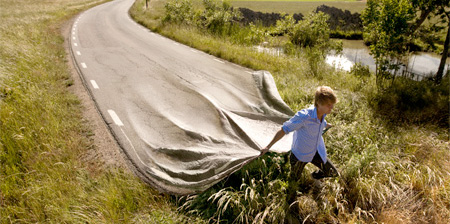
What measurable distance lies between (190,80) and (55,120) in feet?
12.0

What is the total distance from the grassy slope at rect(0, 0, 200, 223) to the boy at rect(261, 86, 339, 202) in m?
1.79

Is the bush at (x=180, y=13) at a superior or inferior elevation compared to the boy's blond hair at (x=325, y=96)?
superior

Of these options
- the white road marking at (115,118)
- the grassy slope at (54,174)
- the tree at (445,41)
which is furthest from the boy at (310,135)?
the tree at (445,41)

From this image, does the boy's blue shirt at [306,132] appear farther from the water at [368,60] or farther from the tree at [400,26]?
the water at [368,60]

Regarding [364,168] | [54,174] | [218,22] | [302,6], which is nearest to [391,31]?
[364,168]

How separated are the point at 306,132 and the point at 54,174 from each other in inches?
154

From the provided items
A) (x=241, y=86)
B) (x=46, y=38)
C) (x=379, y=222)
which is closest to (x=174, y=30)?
(x=46, y=38)

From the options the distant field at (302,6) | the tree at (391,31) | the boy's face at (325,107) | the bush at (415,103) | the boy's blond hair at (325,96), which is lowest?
the bush at (415,103)

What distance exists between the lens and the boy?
122 inches

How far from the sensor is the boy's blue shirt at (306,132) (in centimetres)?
323

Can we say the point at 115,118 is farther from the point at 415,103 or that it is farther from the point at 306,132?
the point at 415,103

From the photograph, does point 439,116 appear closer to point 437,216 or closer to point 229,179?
point 437,216

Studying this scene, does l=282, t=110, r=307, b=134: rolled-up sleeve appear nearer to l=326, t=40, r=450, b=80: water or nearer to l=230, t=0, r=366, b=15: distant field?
l=326, t=40, r=450, b=80: water

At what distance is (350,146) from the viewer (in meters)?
4.56
